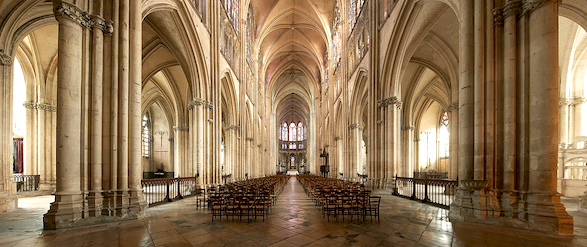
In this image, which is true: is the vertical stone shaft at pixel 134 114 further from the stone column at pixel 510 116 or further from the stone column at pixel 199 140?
the stone column at pixel 510 116

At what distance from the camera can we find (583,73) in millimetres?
14180

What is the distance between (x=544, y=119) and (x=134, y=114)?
10.8m

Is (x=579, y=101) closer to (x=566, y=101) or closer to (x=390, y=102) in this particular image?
(x=566, y=101)

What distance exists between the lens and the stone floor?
18.0 feet

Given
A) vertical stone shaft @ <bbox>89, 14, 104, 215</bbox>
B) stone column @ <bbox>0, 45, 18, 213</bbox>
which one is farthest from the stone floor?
stone column @ <bbox>0, 45, 18, 213</bbox>

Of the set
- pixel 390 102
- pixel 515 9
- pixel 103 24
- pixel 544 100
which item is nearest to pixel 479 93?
pixel 544 100

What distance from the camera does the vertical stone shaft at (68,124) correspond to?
22.5 feet

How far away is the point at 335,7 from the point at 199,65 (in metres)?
21.0

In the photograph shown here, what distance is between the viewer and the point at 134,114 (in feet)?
27.9

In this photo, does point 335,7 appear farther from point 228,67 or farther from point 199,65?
point 199,65

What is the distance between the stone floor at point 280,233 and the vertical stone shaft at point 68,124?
671 millimetres

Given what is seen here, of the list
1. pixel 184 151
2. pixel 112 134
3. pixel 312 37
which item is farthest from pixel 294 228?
pixel 312 37

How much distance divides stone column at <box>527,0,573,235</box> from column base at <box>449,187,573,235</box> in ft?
0.06

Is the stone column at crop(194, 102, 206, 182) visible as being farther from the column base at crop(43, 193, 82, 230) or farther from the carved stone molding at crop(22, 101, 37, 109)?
the carved stone molding at crop(22, 101, 37, 109)
